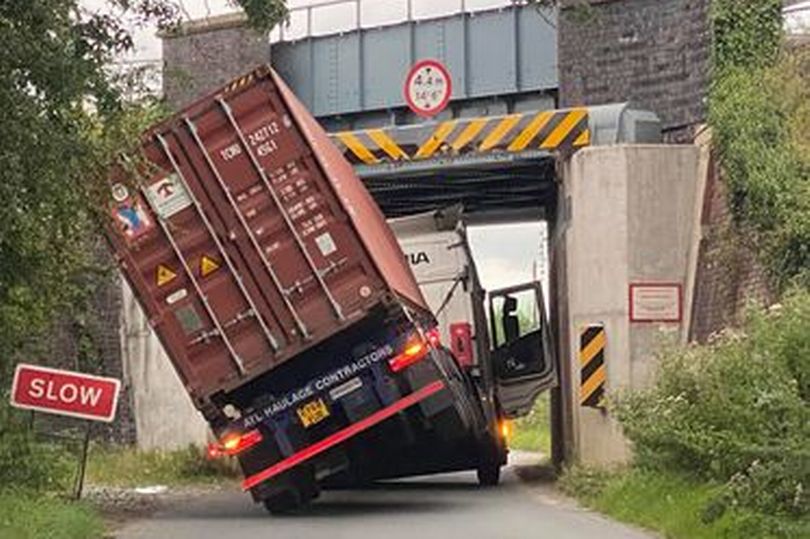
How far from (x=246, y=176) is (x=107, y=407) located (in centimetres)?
272

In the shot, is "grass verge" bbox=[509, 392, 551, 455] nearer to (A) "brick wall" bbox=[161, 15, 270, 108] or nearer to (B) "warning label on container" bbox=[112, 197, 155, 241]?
(A) "brick wall" bbox=[161, 15, 270, 108]

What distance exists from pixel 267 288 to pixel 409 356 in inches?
61.9

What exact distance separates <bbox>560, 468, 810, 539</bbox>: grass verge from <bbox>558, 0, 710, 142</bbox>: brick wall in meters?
5.24

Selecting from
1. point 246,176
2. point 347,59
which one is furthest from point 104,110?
point 347,59

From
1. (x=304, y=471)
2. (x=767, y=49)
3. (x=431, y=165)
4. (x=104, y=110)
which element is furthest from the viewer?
(x=431, y=165)

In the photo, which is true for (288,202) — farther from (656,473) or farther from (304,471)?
(656,473)

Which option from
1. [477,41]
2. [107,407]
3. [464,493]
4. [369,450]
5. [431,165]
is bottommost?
[464,493]

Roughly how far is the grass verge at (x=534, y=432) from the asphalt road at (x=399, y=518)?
25.9 metres

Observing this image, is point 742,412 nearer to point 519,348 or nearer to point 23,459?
point 23,459

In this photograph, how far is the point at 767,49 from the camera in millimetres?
19562

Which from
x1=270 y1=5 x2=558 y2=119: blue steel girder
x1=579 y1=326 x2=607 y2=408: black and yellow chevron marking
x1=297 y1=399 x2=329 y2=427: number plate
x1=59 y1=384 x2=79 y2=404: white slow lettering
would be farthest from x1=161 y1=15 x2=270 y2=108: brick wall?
x1=297 y1=399 x2=329 y2=427: number plate

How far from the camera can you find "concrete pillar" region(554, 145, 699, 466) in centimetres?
1958

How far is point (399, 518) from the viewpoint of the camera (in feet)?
53.5

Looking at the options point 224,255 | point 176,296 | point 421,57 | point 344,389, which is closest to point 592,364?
point 344,389
